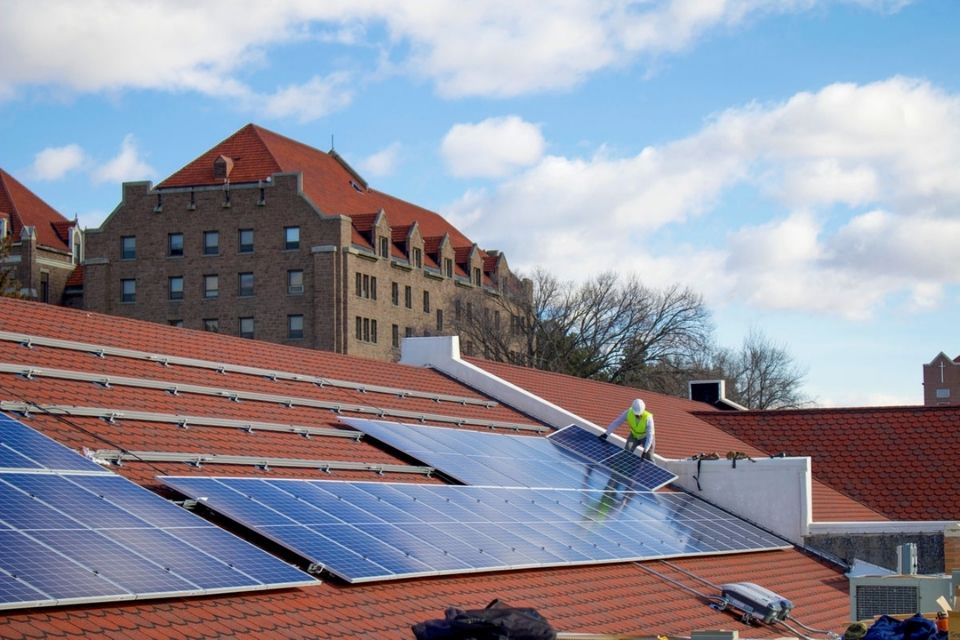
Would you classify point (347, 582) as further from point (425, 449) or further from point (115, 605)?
point (425, 449)

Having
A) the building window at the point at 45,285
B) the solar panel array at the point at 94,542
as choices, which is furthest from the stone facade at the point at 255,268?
the solar panel array at the point at 94,542

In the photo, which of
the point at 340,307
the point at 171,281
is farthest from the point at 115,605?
the point at 171,281

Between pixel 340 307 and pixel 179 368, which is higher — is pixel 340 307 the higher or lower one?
the higher one

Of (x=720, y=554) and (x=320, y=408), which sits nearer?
(x=320, y=408)

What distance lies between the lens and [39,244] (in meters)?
103

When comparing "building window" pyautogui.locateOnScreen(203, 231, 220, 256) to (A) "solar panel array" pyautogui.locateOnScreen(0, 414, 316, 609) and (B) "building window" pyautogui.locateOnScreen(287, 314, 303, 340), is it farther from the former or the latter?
(A) "solar panel array" pyautogui.locateOnScreen(0, 414, 316, 609)

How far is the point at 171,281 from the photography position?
95.3m

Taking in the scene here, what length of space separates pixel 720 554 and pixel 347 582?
34.3 feet

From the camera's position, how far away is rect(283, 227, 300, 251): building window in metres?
92.8

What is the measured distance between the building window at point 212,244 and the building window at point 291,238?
4805 mm

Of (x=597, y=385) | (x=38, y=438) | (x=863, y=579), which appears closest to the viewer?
(x=38, y=438)

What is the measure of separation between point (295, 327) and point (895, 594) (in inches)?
3034

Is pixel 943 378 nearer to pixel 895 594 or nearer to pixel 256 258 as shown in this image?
pixel 256 258

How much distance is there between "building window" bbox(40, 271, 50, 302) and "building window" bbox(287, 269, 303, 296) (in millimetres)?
20508
